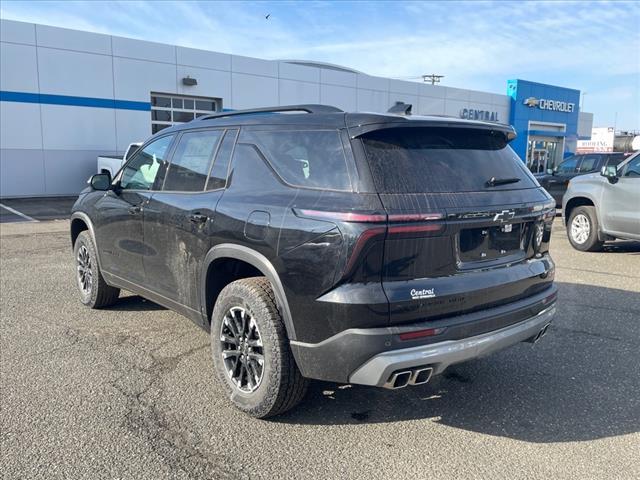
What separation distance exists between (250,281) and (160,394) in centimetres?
109

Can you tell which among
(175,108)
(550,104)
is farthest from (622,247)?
(550,104)

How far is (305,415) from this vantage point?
138 inches

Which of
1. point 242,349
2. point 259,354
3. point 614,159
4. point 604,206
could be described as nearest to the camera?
point 259,354

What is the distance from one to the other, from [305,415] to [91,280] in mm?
3287

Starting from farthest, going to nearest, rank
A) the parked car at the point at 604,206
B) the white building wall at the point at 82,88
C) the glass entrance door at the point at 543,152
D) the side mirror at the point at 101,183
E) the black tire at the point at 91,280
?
the glass entrance door at the point at 543,152, the white building wall at the point at 82,88, the parked car at the point at 604,206, the black tire at the point at 91,280, the side mirror at the point at 101,183

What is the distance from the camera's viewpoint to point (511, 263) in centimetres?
343

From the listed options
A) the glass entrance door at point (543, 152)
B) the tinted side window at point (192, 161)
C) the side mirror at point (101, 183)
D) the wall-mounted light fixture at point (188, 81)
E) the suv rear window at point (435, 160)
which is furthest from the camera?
the glass entrance door at point (543, 152)

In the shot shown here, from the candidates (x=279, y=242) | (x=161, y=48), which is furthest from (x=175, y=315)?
(x=161, y=48)

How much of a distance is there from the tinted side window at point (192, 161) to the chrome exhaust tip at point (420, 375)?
6.73 feet

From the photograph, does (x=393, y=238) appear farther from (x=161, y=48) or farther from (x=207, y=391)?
(x=161, y=48)

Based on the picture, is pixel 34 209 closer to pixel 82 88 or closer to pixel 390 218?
pixel 82 88

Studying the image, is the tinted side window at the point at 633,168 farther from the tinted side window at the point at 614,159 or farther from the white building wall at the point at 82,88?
the white building wall at the point at 82,88

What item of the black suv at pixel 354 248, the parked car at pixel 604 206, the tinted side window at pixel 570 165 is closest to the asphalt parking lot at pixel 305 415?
the black suv at pixel 354 248

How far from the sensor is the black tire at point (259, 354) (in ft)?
10.5
